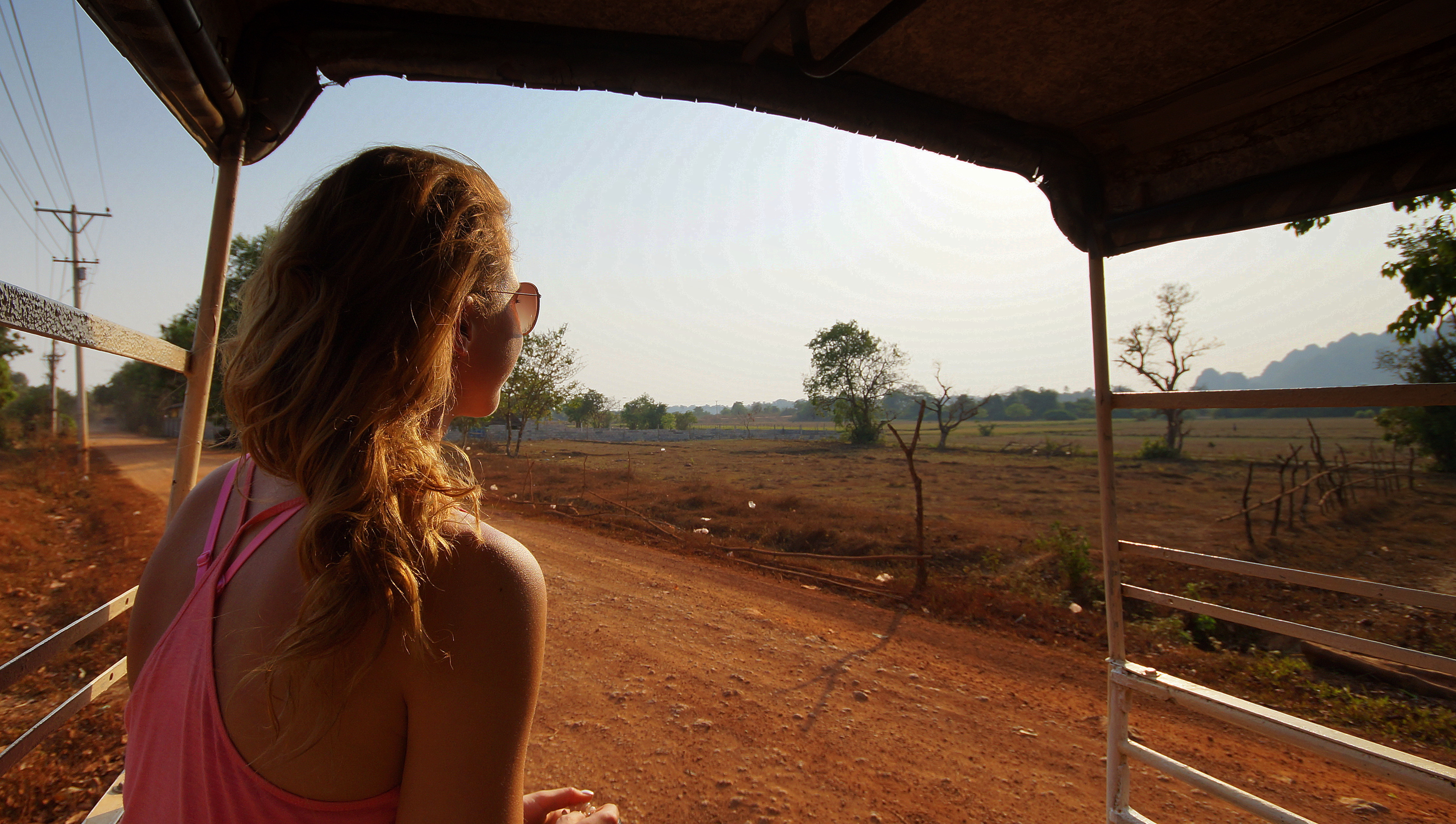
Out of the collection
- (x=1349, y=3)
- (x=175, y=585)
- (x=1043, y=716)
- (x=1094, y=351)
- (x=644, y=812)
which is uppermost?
(x=1349, y=3)

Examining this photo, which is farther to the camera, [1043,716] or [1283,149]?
[1043,716]

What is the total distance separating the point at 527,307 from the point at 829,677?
16.4 feet

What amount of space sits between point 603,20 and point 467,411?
1.11m

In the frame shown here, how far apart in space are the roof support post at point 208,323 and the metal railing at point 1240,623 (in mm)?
2780

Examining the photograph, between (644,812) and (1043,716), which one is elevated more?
(644,812)

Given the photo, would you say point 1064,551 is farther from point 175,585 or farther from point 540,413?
point 540,413

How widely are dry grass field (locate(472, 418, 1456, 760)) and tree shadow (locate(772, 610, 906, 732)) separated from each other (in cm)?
196

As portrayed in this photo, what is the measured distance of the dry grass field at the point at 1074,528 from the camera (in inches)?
258

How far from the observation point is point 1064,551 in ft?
32.9

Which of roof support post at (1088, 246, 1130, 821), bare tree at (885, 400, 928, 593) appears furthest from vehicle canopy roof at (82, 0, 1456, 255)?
bare tree at (885, 400, 928, 593)

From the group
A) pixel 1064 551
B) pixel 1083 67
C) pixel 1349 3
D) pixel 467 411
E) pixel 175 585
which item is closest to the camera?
pixel 175 585

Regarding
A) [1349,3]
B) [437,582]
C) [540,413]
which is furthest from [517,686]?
[540,413]

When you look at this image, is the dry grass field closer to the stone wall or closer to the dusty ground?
the dusty ground

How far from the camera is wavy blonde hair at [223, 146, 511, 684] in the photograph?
75cm
